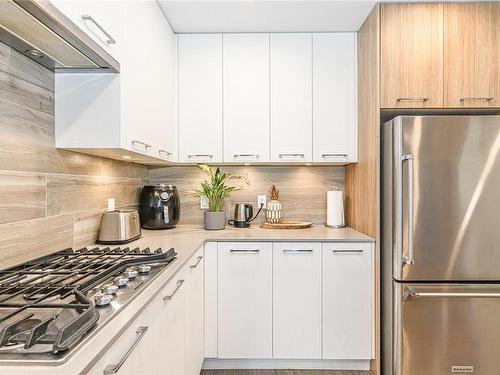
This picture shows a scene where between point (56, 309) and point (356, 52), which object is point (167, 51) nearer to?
point (356, 52)

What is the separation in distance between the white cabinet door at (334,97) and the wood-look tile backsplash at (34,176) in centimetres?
154

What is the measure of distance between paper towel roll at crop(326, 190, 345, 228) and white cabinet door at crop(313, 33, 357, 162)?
0.98 ft

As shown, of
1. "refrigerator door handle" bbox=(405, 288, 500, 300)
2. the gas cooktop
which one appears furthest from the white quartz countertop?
"refrigerator door handle" bbox=(405, 288, 500, 300)

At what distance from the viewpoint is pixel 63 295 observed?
100 cm

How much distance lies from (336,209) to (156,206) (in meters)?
1.33

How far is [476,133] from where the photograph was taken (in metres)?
1.88

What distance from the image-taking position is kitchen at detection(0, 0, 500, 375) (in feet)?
4.33

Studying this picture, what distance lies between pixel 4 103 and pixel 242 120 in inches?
58.8

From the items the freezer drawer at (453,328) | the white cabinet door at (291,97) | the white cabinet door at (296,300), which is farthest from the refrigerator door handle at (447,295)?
the white cabinet door at (291,97)

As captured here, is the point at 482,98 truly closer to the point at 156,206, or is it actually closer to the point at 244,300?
the point at 244,300

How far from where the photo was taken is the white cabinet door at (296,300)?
7.13 feet

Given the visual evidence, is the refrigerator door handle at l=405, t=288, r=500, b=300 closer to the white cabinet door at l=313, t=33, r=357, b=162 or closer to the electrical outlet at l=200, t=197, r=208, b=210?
the white cabinet door at l=313, t=33, r=357, b=162

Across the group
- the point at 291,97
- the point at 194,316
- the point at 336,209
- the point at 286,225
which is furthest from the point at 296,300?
the point at 291,97

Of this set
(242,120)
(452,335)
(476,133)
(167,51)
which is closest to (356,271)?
(452,335)
